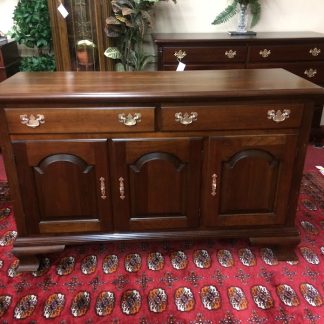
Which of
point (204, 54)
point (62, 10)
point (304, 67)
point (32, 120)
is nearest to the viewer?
point (32, 120)

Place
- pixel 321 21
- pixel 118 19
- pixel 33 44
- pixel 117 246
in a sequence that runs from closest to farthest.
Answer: pixel 117 246, pixel 118 19, pixel 33 44, pixel 321 21

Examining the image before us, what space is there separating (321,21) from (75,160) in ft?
10.1

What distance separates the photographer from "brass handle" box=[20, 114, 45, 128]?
1351mm

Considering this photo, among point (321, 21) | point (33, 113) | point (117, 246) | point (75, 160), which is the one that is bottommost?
point (117, 246)

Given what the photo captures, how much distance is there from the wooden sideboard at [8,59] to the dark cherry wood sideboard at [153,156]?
129 centimetres

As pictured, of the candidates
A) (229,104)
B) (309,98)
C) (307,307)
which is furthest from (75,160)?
(307,307)

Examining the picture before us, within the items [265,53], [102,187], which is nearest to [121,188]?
[102,187]

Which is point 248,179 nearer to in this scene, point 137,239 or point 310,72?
point 137,239

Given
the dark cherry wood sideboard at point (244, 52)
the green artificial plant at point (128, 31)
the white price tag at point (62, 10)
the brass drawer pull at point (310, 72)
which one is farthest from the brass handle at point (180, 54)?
the brass drawer pull at point (310, 72)

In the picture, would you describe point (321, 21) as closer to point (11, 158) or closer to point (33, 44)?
point (33, 44)

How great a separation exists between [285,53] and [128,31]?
4.43 ft

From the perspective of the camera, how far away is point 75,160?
144 cm

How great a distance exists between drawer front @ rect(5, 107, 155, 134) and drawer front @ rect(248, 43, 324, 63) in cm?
180

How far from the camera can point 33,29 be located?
9.13 ft
